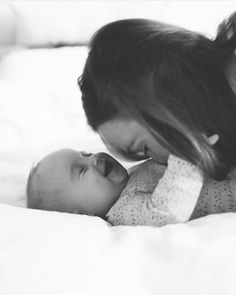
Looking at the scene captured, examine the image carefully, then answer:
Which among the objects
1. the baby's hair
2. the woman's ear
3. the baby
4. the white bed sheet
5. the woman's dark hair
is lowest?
the baby's hair

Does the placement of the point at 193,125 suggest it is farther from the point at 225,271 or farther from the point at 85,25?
the point at 85,25

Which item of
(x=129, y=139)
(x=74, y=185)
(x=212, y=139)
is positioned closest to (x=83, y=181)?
(x=74, y=185)

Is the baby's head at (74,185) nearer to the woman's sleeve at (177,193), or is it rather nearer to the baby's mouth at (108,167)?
the baby's mouth at (108,167)

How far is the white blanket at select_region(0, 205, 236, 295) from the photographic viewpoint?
562mm

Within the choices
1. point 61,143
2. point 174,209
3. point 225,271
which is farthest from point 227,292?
point 61,143

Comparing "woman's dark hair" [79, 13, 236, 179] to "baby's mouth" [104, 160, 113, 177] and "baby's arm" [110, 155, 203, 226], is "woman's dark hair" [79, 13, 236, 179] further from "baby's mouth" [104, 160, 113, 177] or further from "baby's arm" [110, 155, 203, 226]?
"baby's mouth" [104, 160, 113, 177]

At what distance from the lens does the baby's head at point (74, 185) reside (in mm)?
877

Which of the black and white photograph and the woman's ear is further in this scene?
the woman's ear

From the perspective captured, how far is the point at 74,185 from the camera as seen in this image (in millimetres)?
882

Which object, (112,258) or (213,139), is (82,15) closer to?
(213,139)

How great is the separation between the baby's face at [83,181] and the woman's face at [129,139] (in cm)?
7

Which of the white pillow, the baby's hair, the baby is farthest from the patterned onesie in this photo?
the white pillow

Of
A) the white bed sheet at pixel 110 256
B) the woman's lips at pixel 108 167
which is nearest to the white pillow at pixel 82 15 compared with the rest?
the woman's lips at pixel 108 167

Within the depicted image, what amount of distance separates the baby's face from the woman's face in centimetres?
7
